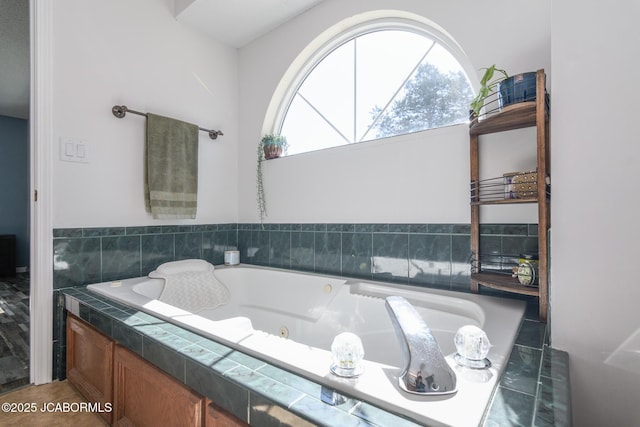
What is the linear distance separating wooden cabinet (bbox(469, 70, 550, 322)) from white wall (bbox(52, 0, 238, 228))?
1971mm

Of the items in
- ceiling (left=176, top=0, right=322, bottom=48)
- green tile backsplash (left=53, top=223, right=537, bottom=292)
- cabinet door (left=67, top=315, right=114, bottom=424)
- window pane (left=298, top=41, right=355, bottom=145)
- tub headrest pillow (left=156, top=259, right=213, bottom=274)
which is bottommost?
cabinet door (left=67, top=315, right=114, bottom=424)

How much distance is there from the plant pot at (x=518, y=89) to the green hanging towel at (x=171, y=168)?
204 cm

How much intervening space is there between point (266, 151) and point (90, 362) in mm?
1709

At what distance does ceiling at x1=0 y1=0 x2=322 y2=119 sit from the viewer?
2.16m

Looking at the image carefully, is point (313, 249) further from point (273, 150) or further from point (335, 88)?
point (335, 88)

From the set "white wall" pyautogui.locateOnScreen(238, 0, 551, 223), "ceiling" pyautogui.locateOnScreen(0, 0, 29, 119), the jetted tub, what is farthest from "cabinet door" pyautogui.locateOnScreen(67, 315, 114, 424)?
"ceiling" pyautogui.locateOnScreen(0, 0, 29, 119)

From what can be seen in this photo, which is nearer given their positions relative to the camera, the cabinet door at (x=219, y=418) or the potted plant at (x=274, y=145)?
the cabinet door at (x=219, y=418)

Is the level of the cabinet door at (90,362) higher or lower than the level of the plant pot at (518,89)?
lower

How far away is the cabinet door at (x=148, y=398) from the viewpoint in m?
0.87

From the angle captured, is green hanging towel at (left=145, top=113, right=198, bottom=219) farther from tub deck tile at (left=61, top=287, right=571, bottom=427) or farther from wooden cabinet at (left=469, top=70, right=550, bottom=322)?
wooden cabinet at (left=469, top=70, right=550, bottom=322)

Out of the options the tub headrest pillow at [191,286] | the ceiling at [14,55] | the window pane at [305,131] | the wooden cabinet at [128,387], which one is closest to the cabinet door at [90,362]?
the wooden cabinet at [128,387]

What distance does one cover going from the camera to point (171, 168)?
7.22ft

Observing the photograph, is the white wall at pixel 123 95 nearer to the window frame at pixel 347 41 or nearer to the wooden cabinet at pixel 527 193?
the window frame at pixel 347 41

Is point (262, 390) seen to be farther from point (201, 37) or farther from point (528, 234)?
point (201, 37)
